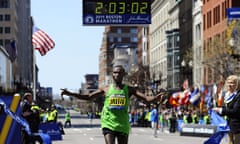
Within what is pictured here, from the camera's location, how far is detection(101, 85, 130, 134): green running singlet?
11.3 metres

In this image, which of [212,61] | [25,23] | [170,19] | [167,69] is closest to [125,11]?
Answer: [212,61]

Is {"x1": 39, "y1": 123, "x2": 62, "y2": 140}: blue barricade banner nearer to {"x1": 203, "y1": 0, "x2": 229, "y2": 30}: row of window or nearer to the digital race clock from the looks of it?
the digital race clock

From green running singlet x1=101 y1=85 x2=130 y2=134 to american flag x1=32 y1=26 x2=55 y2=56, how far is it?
32197 mm

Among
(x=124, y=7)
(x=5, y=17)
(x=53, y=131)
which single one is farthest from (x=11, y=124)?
(x=5, y=17)

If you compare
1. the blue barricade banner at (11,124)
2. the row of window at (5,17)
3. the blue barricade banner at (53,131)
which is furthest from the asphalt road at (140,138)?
the row of window at (5,17)

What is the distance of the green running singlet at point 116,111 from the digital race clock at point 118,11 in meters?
17.3

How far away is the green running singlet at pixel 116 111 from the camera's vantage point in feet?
37.2

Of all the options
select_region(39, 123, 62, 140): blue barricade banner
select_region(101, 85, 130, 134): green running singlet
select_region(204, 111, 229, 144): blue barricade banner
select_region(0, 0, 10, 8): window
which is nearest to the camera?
Result: select_region(101, 85, 130, 134): green running singlet

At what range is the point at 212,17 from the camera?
76.9 m

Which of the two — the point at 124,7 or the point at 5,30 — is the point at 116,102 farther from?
the point at 5,30

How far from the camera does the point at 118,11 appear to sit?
2894 centimetres

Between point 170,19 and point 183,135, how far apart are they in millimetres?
65542

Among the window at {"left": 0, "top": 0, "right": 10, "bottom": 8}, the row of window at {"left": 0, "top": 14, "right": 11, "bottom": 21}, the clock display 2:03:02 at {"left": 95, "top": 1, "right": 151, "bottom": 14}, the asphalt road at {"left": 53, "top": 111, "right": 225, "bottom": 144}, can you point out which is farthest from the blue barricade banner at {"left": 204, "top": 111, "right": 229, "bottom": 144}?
the window at {"left": 0, "top": 0, "right": 10, "bottom": 8}

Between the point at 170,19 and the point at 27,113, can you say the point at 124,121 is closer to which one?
the point at 27,113
